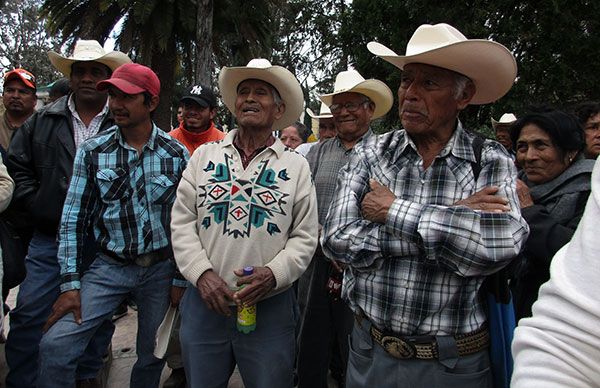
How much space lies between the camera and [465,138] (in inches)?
76.0

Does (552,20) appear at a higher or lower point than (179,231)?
higher

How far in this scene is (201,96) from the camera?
4.16 metres

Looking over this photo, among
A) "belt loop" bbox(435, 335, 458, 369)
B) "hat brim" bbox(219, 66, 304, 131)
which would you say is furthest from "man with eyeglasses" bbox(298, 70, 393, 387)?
"belt loop" bbox(435, 335, 458, 369)

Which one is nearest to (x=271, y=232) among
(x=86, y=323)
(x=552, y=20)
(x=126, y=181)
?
(x=126, y=181)

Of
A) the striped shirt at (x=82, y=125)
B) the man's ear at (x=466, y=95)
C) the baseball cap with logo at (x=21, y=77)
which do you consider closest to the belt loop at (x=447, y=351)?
the man's ear at (x=466, y=95)

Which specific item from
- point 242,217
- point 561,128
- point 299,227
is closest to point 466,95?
point 561,128

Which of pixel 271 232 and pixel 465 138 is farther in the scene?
pixel 271 232

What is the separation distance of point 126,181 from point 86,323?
2.67 ft

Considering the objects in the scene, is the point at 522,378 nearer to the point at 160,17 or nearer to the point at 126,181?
the point at 126,181

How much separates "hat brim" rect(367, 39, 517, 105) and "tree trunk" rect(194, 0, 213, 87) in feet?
37.0

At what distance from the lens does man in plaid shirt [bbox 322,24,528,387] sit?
1.63 m

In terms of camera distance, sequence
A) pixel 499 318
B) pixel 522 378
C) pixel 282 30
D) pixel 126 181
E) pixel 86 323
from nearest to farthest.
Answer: pixel 522 378, pixel 499 318, pixel 86 323, pixel 126 181, pixel 282 30

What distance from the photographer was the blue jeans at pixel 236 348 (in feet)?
7.54

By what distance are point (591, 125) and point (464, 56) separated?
78.3 inches
